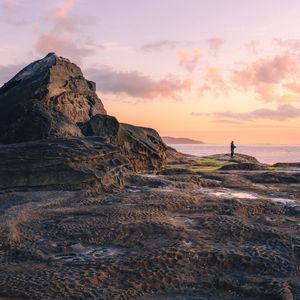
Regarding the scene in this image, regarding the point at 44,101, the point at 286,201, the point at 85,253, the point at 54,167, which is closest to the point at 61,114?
the point at 44,101

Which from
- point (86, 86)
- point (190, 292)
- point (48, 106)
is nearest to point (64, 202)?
point (190, 292)

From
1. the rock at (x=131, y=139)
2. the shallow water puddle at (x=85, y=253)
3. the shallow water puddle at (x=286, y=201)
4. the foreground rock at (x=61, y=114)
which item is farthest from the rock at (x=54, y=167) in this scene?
the shallow water puddle at (x=85, y=253)

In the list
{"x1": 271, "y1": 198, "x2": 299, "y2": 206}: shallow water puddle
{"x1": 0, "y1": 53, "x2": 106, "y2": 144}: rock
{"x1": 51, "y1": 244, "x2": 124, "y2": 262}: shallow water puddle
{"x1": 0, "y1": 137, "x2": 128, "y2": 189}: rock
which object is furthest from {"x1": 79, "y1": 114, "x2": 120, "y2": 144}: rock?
{"x1": 51, "y1": 244, "x2": 124, "y2": 262}: shallow water puddle

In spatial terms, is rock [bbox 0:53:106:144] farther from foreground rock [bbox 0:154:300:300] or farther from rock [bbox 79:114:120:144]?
foreground rock [bbox 0:154:300:300]

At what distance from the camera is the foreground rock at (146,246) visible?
32.9 ft

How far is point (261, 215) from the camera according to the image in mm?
17391

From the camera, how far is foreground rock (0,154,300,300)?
10.0m

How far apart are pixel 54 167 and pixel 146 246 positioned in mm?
9761

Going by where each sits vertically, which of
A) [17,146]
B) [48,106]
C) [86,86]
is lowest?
[17,146]

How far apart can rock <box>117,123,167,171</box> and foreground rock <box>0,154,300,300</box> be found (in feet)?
43.0

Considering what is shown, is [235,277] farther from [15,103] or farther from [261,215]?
[15,103]

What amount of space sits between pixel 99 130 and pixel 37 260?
20998mm

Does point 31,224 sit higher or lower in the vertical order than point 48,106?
lower

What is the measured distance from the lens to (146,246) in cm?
1255
